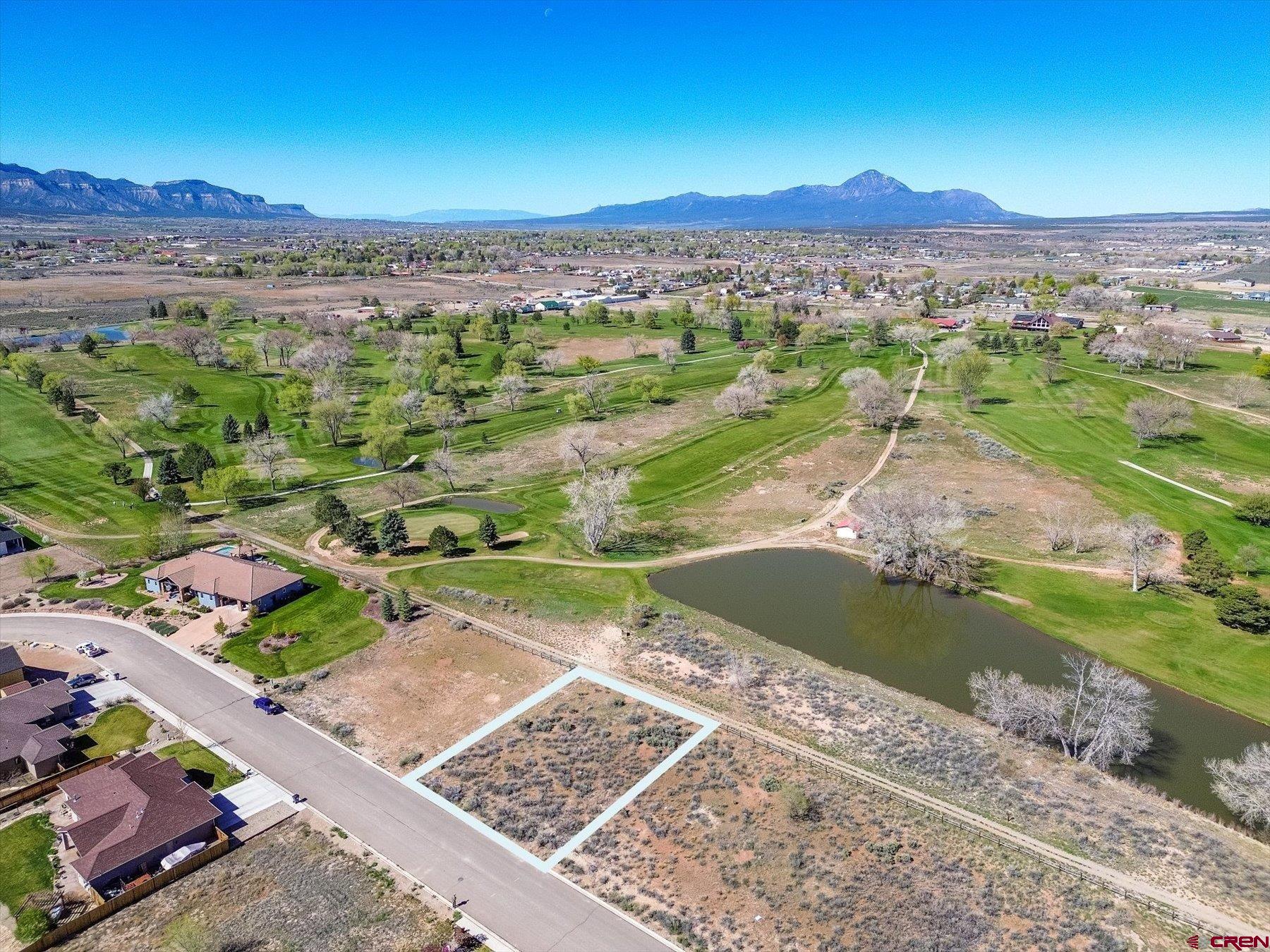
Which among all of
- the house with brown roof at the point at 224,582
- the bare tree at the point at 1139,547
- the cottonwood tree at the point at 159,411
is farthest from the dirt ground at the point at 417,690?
the cottonwood tree at the point at 159,411

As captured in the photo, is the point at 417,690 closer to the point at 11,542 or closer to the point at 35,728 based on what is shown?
the point at 35,728

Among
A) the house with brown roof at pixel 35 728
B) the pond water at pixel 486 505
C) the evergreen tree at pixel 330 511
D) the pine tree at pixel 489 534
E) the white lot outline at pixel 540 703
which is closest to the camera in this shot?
the white lot outline at pixel 540 703

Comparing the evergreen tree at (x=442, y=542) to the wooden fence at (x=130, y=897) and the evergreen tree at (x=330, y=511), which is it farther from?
the wooden fence at (x=130, y=897)

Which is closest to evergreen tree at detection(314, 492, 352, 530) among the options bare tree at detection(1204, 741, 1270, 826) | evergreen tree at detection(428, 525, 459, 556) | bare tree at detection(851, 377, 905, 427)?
evergreen tree at detection(428, 525, 459, 556)

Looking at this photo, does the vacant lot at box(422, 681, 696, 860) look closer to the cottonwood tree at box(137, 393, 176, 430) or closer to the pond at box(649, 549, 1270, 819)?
the pond at box(649, 549, 1270, 819)

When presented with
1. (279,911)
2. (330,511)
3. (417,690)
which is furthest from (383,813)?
(330,511)

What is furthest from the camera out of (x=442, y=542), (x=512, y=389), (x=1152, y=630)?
(x=512, y=389)

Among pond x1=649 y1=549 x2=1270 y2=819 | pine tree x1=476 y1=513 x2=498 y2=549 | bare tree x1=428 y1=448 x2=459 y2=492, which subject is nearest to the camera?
pond x1=649 y1=549 x2=1270 y2=819
